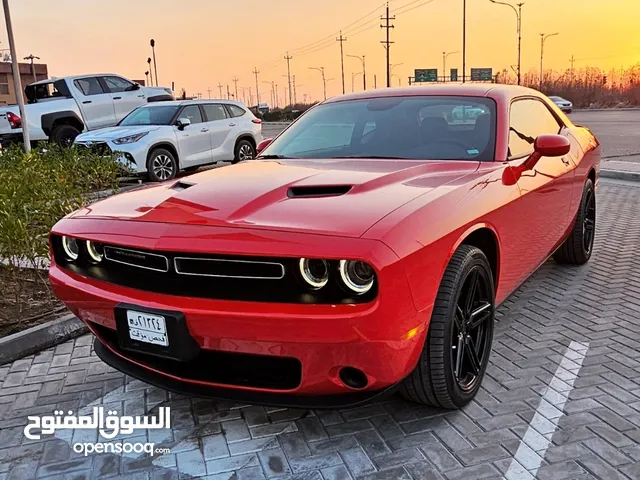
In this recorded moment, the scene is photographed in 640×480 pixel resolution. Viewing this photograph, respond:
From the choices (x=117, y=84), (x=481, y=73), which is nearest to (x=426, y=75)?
(x=481, y=73)

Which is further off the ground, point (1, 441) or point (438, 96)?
point (438, 96)

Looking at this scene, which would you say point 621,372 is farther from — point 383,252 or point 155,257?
point 155,257

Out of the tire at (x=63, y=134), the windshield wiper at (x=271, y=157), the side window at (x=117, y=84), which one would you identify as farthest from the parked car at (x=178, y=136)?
the windshield wiper at (x=271, y=157)

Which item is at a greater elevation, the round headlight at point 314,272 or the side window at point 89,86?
the side window at point 89,86

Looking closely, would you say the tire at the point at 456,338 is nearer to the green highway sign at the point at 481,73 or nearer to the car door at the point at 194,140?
the car door at the point at 194,140

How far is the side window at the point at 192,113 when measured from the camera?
36.8 feet

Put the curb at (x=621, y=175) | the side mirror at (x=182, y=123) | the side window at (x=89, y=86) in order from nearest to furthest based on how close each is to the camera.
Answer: the curb at (x=621, y=175) → the side mirror at (x=182, y=123) → the side window at (x=89, y=86)

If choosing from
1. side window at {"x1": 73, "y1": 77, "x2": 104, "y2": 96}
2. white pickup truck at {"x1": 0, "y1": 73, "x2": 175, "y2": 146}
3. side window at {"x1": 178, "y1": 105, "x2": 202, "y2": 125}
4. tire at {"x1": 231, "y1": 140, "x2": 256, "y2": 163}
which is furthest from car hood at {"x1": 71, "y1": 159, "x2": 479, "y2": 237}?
side window at {"x1": 73, "y1": 77, "x2": 104, "y2": 96}

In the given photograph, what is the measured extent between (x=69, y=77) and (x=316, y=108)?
10.7 meters

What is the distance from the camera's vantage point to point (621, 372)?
322 centimetres

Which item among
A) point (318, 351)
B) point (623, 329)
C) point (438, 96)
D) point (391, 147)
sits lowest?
point (623, 329)

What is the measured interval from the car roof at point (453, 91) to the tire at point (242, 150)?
318 inches

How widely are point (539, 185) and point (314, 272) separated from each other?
6.61 feet

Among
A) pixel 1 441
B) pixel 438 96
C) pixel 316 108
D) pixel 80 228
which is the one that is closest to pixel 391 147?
pixel 438 96
